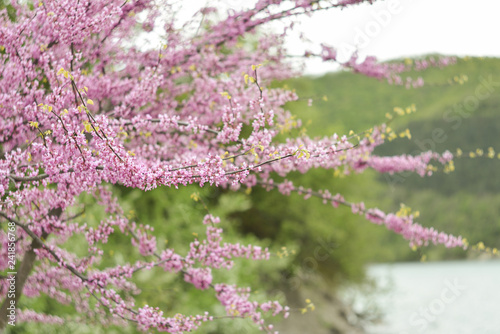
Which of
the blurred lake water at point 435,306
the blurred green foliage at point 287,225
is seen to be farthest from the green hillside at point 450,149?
the blurred lake water at point 435,306

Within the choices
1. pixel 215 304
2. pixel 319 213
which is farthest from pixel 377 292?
pixel 215 304

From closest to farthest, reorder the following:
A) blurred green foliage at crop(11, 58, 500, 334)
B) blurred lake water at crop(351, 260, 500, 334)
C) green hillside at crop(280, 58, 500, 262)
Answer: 1. blurred green foliage at crop(11, 58, 500, 334)
2. blurred lake water at crop(351, 260, 500, 334)
3. green hillside at crop(280, 58, 500, 262)

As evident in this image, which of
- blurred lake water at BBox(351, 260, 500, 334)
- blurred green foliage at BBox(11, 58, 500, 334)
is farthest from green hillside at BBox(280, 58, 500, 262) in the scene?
blurred lake water at BBox(351, 260, 500, 334)

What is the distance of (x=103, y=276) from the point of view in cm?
305

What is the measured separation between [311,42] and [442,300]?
40.3m

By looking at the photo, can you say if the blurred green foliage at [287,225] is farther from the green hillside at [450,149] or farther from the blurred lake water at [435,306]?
the blurred lake water at [435,306]

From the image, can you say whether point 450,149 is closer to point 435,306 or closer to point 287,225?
point 435,306

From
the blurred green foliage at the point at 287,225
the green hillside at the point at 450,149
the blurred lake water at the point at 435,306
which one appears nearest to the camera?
the blurred green foliage at the point at 287,225

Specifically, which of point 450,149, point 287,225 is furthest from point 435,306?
point 450,149

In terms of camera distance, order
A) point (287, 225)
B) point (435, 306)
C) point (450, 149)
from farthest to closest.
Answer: point (450, 149)
point (435, 306)
point (287, 225)

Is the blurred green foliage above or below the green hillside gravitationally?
below

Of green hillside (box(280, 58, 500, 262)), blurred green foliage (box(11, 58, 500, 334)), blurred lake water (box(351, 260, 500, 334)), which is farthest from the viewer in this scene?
green hillside (box(280, 58, 500, 262))

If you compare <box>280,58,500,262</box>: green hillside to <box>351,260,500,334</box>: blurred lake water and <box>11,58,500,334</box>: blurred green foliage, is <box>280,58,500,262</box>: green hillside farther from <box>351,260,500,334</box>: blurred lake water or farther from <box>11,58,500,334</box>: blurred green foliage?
<box>351,260,500,334</box>: blurred lake water

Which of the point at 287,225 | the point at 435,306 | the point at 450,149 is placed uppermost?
the point at 450,149
